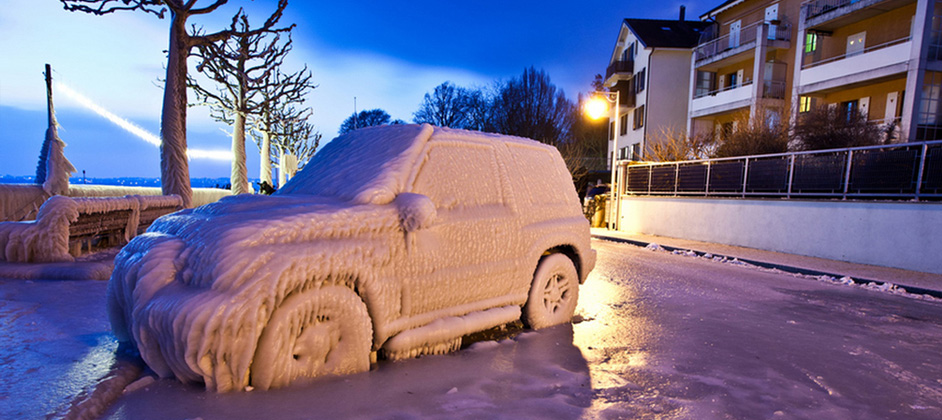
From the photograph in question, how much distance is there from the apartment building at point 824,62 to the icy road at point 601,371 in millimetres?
16285

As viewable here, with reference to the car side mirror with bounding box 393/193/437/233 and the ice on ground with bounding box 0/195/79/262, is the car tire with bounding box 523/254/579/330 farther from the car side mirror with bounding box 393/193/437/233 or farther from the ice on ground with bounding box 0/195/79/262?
the ice on ground with bounding box 0/195/79/262

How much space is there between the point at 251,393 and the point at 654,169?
14214 millimetres

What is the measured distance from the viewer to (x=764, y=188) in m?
10.9

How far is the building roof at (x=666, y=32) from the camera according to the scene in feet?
95.5

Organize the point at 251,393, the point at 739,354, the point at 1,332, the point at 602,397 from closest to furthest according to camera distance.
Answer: the point at 251,393
the point at 602,397
the point at 1,332
the point at 739,354

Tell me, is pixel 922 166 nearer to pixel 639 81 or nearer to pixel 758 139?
pixel 758 139

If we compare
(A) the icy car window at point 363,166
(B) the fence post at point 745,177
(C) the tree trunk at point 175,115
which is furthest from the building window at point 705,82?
(A) the icy car window at point 363,166

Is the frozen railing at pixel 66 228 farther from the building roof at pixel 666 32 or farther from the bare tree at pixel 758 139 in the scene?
the building roof at pixel 666 32

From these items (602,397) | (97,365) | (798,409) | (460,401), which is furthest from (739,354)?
(97,365)

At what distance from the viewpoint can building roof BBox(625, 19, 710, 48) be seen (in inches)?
1146

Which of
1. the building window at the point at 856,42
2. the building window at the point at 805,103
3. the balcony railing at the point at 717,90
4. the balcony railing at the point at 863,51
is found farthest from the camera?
the balcony railing at the point at 717,90

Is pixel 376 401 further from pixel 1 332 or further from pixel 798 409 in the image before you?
pixel 1 332

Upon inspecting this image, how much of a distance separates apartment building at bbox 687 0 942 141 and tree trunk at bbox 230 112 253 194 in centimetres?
2189

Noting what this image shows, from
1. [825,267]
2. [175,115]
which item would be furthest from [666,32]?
[175,115]
